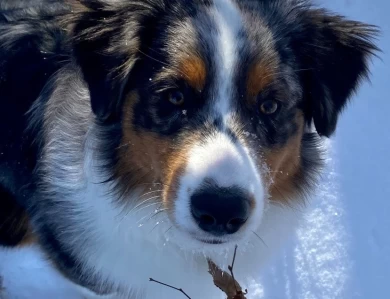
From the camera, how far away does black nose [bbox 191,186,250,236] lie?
2408 millimetres

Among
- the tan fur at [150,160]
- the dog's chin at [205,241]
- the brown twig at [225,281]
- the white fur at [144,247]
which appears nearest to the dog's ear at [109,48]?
the tan fur at [150,160]

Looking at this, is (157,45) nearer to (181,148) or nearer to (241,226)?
(181,148)

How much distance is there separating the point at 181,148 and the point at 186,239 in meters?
0.49

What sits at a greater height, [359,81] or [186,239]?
[359,81]

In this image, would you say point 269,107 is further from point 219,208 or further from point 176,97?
point 219,208

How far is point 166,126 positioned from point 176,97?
138 millimetres

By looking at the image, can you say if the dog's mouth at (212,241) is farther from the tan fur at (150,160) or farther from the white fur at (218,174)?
the tan fur at (150,160)

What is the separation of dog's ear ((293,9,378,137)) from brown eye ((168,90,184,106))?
2.23 ft

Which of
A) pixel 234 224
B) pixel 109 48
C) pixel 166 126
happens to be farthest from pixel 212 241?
pixel 109 48

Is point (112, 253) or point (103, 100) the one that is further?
point (112, 253)

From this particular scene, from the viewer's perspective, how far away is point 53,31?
340 centimetres

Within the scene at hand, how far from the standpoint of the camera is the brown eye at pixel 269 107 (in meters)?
2.80

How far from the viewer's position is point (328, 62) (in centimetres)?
304

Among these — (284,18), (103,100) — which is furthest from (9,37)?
(284,18)
